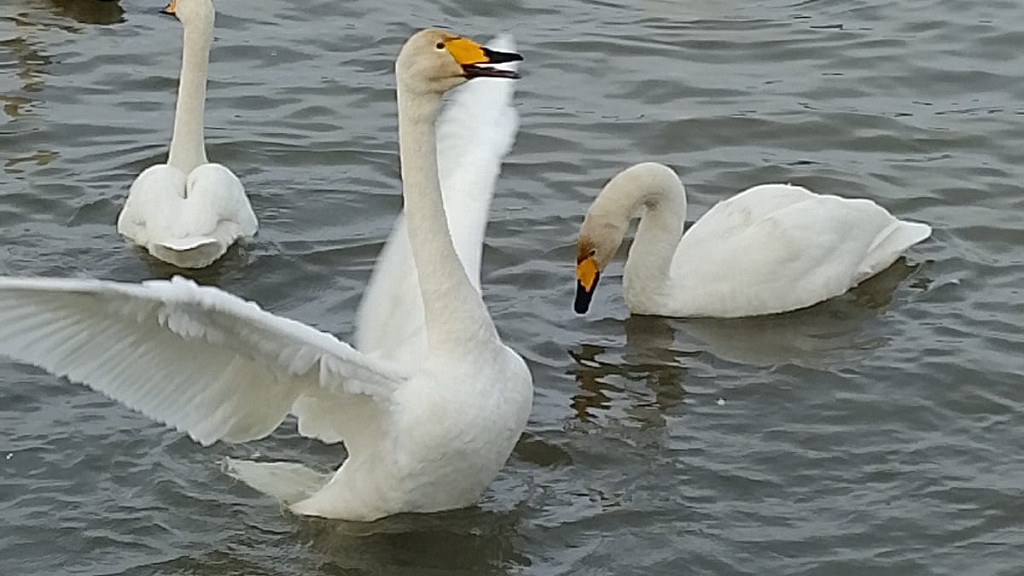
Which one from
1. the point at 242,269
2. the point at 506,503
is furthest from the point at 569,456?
the point at 242,269

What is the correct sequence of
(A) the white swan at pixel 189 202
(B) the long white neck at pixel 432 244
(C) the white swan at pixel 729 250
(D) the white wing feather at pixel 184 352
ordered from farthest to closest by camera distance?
(A) the white swan at pixel 189 202, (C) the white swan at pixel 729 250, (B) the long white neck at pixel 432 244, (D) the white wing feather at pixel 184 352

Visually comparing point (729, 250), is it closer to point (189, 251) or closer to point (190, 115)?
point (189, 251)

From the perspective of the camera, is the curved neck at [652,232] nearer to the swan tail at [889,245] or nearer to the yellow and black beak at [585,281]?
the yellow and black beak at [585,281]

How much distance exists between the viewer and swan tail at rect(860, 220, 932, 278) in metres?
9.76

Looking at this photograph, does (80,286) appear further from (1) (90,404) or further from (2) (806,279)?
(2) (806,279)

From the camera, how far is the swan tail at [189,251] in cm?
949

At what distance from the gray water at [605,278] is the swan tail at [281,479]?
0.14 m

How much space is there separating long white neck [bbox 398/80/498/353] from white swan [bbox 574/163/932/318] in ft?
8.37

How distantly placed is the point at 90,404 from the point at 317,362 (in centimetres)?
226

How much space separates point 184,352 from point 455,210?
1.82 metres

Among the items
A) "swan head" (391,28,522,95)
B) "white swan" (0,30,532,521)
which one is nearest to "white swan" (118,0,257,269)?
"white swan" (0,30,532,521)

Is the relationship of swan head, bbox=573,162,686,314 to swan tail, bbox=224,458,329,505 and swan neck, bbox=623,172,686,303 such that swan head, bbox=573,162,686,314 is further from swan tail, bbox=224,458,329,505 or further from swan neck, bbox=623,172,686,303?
swan tail, bbox=224,458,329,505

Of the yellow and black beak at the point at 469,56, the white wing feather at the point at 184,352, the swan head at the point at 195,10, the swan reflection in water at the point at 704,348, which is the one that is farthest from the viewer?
the swan head at the point at 195,10

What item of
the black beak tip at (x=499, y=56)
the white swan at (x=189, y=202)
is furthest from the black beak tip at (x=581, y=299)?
the black beak tip at (x=499, y=56)
